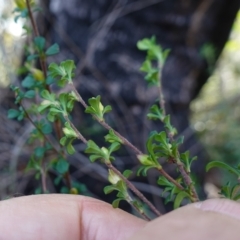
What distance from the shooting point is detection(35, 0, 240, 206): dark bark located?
5.37ft

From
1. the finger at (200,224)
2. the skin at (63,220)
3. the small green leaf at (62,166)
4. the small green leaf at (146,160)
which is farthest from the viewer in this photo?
the small green leaf at (62,166)

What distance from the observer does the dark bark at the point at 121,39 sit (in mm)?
1638

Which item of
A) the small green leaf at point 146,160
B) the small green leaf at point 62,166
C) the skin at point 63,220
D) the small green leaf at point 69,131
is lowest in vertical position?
the skin at point 63,220

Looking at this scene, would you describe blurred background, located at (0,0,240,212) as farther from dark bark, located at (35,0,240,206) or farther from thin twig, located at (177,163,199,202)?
thin twig, located at (177,163,199,202)

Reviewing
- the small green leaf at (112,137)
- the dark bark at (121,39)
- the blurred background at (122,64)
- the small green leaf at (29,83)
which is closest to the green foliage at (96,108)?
the small green leaf at (112,137)

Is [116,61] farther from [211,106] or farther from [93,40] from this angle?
→ [211,106]

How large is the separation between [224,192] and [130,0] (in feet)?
3.70

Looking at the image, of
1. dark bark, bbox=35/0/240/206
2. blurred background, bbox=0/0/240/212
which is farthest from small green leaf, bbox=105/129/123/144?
dark bark, bbox=35/0/240/206

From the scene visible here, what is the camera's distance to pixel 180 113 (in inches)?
71.7

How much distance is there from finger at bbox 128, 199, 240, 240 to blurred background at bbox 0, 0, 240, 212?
0.86m

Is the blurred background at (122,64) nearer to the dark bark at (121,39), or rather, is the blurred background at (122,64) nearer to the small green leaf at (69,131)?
the dark bark at (121,39)

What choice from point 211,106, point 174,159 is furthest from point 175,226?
point 211,106

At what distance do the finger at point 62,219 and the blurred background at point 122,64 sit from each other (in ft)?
2.03

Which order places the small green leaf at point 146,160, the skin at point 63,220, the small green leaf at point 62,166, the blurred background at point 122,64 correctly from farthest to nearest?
the blurred background at point 122,64 < the small green leaf at point 62,166 < the skin at point 63,220 < the small green leaf at point 146,160
